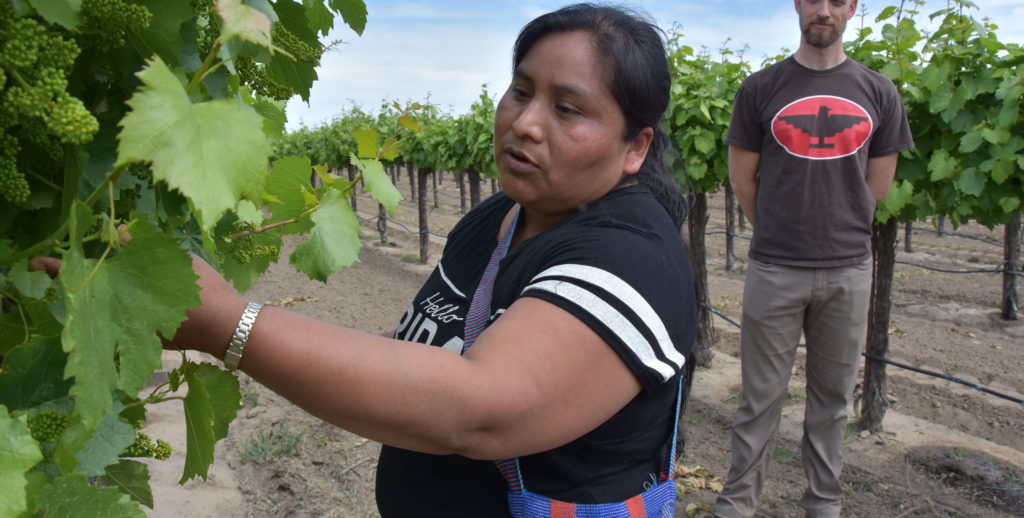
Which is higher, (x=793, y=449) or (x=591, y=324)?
(x=591, y=324)

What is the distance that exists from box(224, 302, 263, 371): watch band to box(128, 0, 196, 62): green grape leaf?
1.07ft

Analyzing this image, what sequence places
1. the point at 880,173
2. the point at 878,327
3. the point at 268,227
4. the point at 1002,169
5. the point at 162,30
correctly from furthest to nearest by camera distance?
the point at 878,327
the point at 1002,169
the point at 880,173
the point at 268,227
the point at 162,30

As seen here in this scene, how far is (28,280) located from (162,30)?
1.06 feet

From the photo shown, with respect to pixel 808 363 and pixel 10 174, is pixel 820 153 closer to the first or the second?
pixel 808 363

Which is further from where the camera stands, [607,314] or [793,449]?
[793,449]

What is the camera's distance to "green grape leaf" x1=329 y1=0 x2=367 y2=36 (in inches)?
52.2

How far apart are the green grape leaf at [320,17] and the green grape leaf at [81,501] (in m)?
0.78

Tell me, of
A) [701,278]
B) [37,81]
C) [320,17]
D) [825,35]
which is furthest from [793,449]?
[37,81]

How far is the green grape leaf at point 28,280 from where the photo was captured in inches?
32.9

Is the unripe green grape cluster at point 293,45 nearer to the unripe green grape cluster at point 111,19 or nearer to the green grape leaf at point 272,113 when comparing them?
the green grape leaf at point 272,113

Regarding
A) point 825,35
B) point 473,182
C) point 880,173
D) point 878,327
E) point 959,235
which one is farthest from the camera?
point 959,235

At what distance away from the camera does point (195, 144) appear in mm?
704

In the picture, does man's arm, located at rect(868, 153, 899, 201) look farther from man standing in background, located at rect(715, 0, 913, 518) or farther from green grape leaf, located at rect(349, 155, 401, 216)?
green grape leaf, located at rect(349, 155, 401, 216)

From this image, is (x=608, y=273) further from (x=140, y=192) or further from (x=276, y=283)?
(x=276, y=283)
